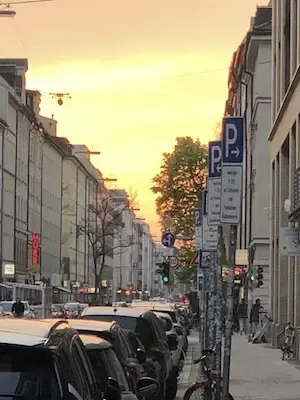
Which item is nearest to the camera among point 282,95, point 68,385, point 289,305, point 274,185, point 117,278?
point 68,385

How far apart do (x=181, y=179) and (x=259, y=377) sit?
50.8 metres

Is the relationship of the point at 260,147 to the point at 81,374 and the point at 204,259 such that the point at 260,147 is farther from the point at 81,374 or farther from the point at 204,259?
the point at 81,374

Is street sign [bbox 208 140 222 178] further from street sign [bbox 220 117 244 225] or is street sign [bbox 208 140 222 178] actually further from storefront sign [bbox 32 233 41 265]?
storefront sign [bbox 32 233 41 265]

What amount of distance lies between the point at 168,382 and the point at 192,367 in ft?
34.1

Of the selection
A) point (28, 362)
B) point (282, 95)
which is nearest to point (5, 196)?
point (282, 95)

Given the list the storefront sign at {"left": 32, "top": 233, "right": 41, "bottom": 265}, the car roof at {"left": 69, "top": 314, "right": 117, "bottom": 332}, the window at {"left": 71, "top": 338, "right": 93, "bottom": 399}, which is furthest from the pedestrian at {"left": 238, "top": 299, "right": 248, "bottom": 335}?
the window at {"left": 71, "top": 338, "right": 93, "bottom": 399}

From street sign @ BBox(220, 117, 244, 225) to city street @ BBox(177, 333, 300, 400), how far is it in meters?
7.49

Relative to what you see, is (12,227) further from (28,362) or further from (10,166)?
(28,362)

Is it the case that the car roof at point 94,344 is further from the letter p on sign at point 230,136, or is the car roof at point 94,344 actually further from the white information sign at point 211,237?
the white information sign at point 211,237

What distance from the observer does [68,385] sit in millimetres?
5426

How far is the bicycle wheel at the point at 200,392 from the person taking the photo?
1277 cm

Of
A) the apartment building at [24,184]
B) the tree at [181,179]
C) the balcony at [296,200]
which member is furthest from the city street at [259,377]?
the apartment building at [24,184]

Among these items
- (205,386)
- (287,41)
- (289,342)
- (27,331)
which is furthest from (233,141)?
(287,41)

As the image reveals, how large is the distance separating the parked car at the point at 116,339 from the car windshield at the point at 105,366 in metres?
1.32
